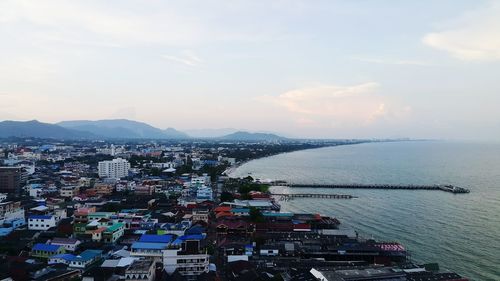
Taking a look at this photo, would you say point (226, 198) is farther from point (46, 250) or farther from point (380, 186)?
point (380, 186)

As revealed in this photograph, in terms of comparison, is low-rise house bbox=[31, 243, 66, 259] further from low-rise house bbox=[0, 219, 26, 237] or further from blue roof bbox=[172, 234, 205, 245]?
blue roof bbox=[172, 234, 205, 245]

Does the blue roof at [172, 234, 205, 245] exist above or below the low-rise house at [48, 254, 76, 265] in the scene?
above

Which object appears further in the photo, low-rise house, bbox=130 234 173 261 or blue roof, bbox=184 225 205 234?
blue roof, bbox=184 225 205 234

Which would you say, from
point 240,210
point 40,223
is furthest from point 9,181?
Result: point 240,210

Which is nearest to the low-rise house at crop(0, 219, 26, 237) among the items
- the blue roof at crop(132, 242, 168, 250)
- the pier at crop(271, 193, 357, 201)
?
the blue roof at crop(132, 242, 168, 250)

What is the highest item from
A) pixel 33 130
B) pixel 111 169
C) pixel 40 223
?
pixel 33 130

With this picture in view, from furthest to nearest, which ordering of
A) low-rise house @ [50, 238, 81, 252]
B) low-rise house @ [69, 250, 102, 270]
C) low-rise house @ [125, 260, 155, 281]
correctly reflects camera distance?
1. low-rise house @ [50, 238, 81, 252]
2. low-rise house @ [69, 250, 102, 270]
3. low-rise house @ [125, 260, 155, 281]
